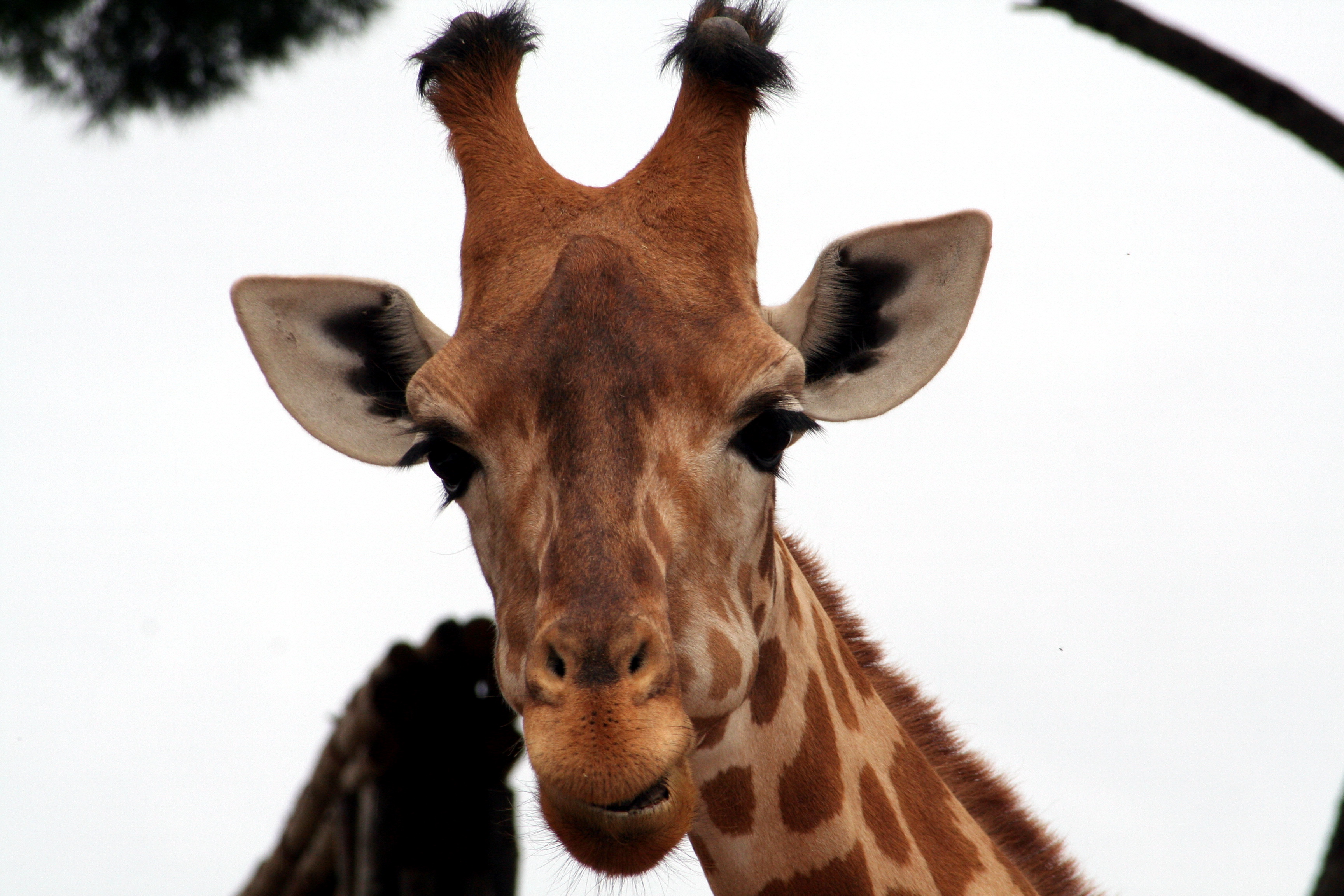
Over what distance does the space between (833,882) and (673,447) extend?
142 cm

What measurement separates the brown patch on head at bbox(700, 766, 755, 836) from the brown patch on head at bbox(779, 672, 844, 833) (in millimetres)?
95

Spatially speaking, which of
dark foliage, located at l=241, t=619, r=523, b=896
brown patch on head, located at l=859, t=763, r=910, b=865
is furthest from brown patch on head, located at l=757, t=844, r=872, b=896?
dark foliage, located at l=241, t=619, r=523, b=896

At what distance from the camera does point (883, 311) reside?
4219 mm

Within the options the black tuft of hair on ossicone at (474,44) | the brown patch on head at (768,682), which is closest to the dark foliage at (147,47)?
the black tuft of hair on ossicone at (474,44)

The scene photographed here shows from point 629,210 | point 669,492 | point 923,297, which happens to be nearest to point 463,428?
point 669,492

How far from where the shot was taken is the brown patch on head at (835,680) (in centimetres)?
424

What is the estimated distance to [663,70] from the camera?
14.8ft

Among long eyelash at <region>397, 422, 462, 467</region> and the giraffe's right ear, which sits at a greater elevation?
the giraffe's right ear

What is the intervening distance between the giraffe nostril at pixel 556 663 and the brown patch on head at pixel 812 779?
1153 millimetres

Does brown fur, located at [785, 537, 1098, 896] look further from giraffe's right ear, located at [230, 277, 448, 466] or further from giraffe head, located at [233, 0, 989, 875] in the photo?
giraffe's right ear, located at [230, 277, 448, 466]

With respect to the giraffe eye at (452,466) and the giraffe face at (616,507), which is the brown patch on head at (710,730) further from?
the giraffe eye at (452,466)

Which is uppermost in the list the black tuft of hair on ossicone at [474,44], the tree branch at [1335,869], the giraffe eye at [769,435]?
the black tuft of hair on ossicone at [474,44]

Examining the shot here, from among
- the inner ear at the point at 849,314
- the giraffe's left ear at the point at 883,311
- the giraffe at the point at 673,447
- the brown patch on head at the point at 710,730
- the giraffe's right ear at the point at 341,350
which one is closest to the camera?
the giraffe at the point at 673,447

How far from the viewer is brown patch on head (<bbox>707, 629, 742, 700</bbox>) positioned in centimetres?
341
